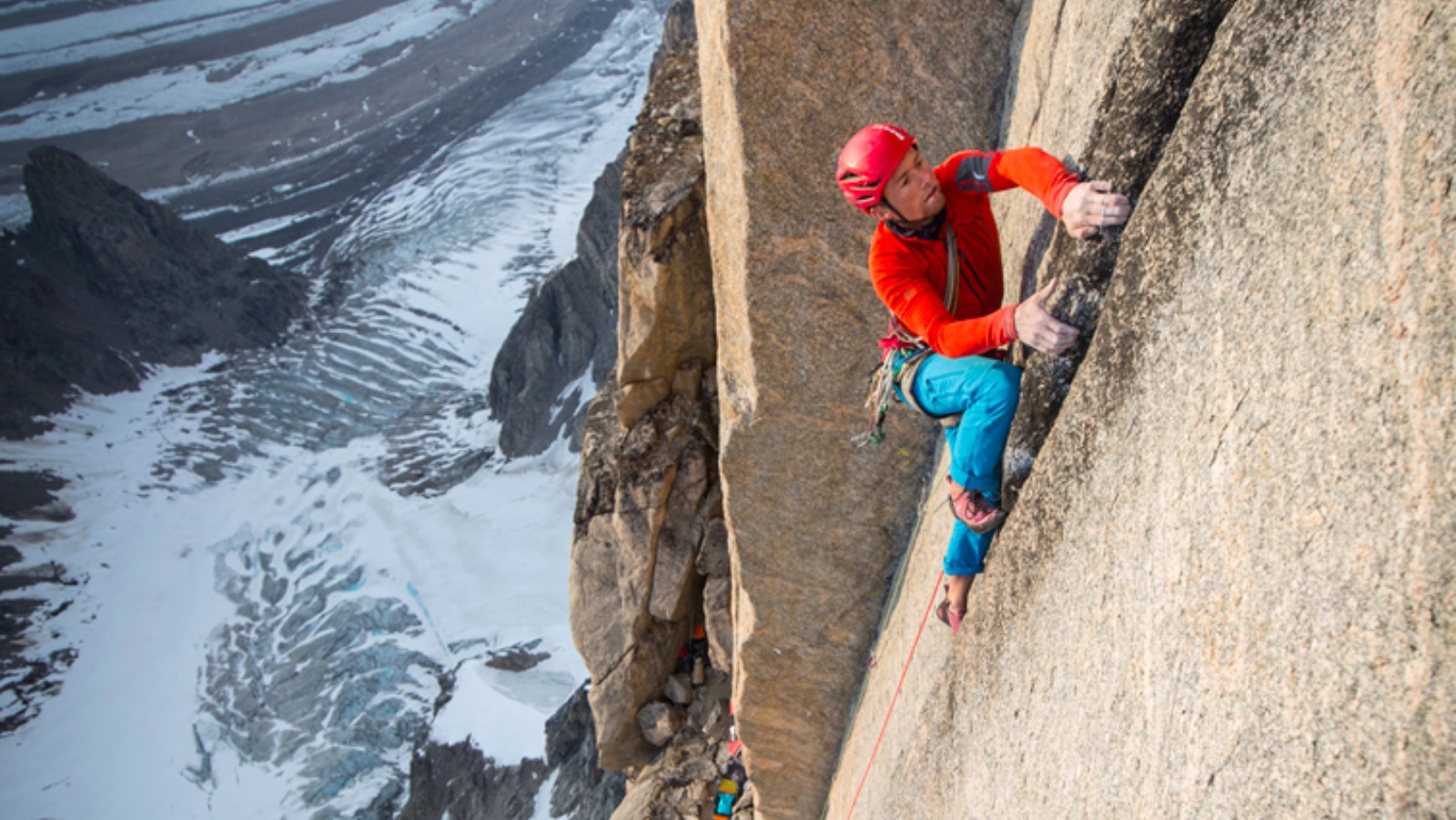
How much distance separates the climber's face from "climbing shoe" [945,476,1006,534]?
177 centimetres

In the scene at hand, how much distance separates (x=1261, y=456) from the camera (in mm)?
2816

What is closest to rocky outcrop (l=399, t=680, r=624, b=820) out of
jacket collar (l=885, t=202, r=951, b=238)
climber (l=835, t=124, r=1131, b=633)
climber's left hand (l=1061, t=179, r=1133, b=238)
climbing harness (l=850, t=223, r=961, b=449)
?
climbing harness (l=850, t=223, r=961, b=449)

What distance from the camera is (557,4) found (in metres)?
157

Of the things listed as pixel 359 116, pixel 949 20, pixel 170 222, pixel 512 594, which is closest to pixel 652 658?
pixel 949 20

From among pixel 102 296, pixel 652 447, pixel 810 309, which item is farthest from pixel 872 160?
pixel 102 296

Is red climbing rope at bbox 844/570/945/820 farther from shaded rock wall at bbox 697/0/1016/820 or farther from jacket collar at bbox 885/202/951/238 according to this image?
jacket collar at bbox 885/202/951/238

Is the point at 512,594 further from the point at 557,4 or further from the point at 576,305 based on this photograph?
the point at 557,4

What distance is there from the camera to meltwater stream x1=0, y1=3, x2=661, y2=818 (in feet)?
176

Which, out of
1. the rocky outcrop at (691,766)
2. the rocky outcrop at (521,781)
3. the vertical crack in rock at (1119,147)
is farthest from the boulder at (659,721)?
the vertical crack in rock at (1119,147)

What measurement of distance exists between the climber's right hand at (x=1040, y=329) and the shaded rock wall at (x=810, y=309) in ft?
10.1

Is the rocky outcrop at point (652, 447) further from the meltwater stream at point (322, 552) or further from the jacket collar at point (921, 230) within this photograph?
the meltwater stream at point (322, 552)

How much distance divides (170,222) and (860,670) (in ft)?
375

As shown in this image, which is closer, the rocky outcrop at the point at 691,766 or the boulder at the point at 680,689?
the rocky outcrop at the point at 691,766

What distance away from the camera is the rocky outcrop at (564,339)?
248 feet
